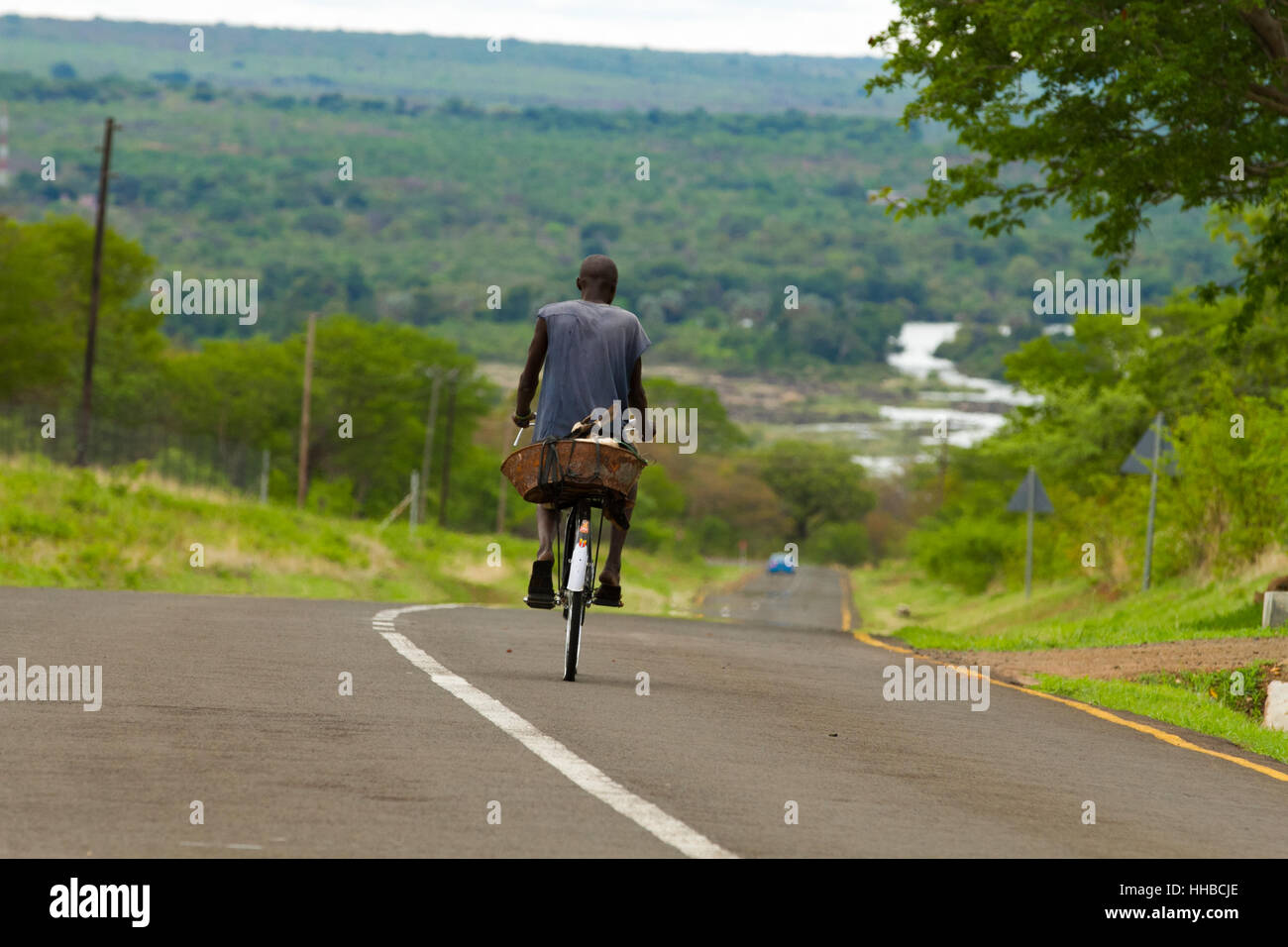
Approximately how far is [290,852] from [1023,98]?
17.2 meters

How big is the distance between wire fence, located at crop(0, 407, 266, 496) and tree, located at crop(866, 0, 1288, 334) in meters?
33.6

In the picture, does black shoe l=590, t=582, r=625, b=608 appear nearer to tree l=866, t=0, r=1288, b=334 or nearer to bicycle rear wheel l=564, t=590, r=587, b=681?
bicycle rear wheel l=564, t=590, r=587, b=681

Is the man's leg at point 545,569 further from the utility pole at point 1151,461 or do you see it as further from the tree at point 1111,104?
the utility pole at point 1151,461

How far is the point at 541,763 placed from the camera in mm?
7660

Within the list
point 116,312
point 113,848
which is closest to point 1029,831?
point 113,848

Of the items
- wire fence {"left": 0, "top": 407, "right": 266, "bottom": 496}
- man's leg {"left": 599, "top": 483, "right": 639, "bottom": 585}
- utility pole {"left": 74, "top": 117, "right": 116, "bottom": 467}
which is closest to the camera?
man's leg {"left": 599, "top": 483, "right": 639, "bottom": 585}

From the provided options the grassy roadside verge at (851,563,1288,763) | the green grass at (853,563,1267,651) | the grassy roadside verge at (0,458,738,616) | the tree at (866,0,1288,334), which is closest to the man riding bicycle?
the grassy roadside verge at (851,563,1288,763)

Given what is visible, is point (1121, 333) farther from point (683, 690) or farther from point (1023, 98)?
point (683, 690)

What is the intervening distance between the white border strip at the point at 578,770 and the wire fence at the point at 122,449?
41243 millimetres

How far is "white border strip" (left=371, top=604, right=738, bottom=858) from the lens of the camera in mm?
6230

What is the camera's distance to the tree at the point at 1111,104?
1909 cm

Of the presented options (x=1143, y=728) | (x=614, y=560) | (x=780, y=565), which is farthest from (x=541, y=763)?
(x=780, y=565)

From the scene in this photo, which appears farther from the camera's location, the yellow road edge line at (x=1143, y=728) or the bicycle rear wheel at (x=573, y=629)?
the bicycle rear wheel at (x=573, y=629)

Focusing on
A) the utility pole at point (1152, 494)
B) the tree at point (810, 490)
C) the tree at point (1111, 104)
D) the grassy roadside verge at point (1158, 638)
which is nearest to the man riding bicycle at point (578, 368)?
the grassy roadside verge at point (1158, 638)
